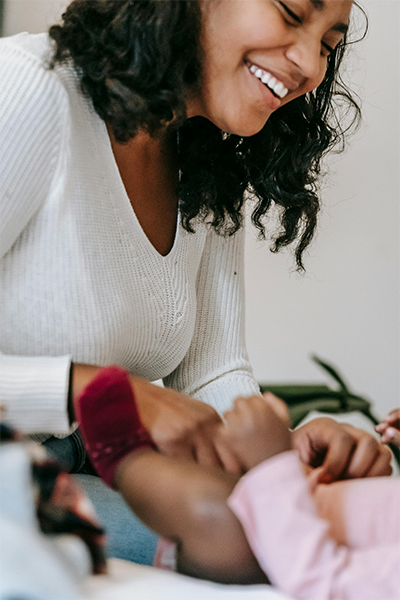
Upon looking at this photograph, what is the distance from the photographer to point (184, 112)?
0.78 m

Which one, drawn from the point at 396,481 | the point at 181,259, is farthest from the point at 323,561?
the point at 181,259

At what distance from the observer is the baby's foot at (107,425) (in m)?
0.51

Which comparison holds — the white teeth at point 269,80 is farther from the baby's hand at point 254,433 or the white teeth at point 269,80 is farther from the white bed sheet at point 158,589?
the white bed sheet at point 158,589

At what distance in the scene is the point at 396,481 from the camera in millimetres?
553

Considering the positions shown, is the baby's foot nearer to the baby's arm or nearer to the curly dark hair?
the baby's arm

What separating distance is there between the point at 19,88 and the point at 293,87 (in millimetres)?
400

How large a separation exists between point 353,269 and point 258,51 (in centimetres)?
97

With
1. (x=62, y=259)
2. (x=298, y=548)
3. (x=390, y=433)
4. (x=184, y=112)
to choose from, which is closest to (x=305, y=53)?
(x=184, y=112)

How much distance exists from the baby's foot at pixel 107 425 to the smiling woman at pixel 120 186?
4cm

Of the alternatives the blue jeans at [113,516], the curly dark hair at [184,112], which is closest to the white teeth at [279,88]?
the curly dark hair at [184,112]

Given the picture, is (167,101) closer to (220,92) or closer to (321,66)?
(220,92)

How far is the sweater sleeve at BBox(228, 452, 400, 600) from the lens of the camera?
0.41 metres

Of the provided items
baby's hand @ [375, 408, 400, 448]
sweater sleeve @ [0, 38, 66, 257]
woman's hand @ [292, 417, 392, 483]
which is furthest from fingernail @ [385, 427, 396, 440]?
sweater sleeve @ [0, 38, 66, 257]

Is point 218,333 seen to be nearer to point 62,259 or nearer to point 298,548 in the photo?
point 62,259
